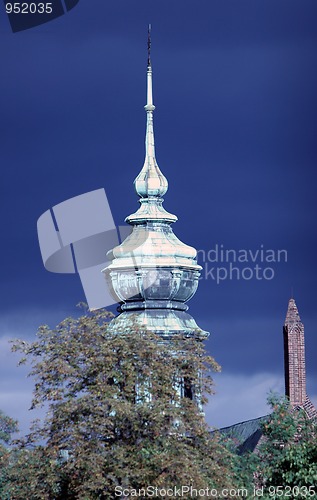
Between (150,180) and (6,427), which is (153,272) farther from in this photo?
(6,427)

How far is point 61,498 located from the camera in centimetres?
6538

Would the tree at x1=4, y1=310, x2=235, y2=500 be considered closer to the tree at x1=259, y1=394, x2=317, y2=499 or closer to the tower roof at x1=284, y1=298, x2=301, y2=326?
the tree at x1=259, y1=394, x2=317, y2=499

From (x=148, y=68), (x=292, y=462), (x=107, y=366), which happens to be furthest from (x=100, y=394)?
(x=148, y=68)

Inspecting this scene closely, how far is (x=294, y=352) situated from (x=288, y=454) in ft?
97.2

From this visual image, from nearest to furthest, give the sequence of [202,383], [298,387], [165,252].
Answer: [202,383]
[298,387]
[165,252]

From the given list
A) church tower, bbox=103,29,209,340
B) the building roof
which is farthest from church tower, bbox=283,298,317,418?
church tower, bbox=103,29,209,340

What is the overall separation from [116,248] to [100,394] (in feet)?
158

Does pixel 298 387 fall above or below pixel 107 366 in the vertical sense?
above

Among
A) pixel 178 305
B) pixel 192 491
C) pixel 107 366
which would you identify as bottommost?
pixel 192 491

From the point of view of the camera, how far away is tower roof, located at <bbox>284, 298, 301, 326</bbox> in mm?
100312

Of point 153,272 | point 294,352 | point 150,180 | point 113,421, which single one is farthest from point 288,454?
point 150,180

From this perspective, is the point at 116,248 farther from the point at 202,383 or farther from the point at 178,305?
the point at 202,383

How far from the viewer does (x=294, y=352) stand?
101 metres

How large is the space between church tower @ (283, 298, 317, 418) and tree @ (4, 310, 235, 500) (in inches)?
1195
